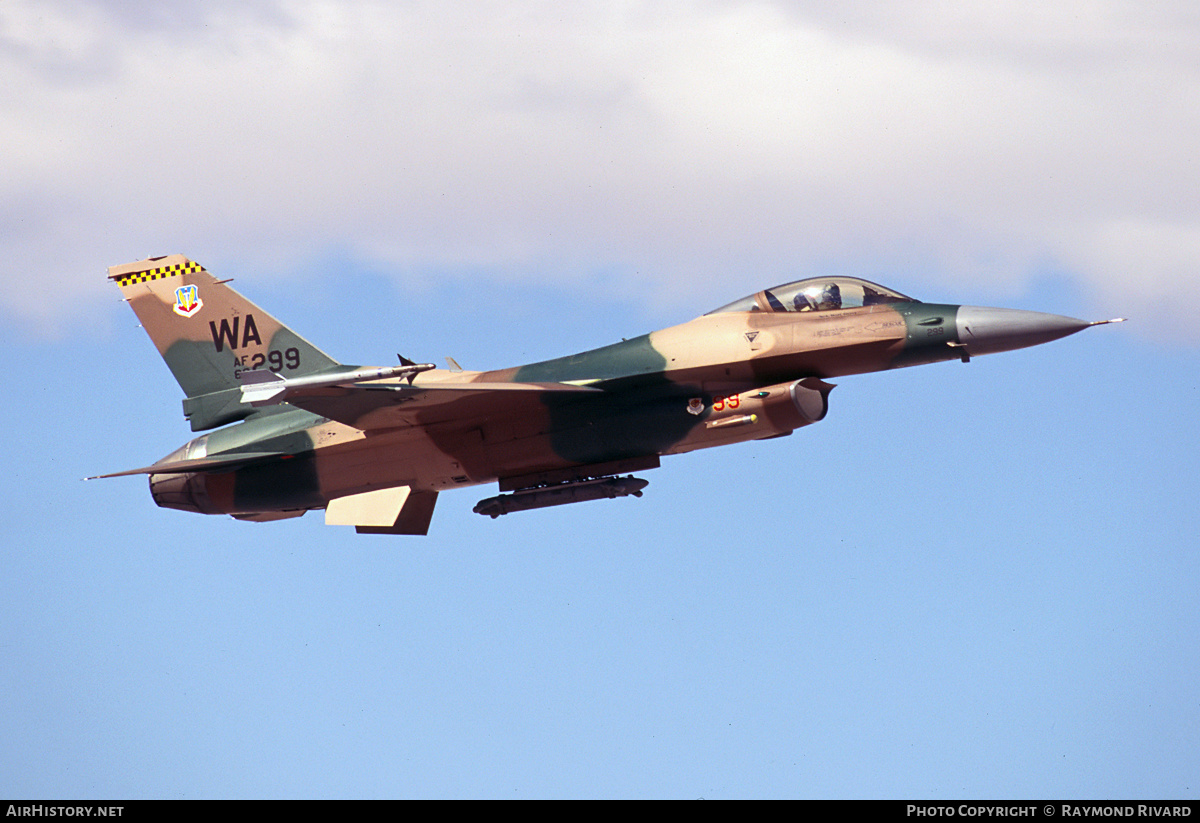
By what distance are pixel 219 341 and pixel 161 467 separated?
267cm

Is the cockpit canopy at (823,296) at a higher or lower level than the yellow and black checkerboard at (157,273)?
lower

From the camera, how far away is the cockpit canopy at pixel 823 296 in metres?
22.8

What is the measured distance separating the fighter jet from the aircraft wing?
34mm

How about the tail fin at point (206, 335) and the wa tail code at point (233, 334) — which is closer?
the tail fin at point (206, 335)

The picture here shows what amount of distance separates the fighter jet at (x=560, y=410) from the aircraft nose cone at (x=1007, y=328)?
0.9 inches

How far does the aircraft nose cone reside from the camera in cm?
2192

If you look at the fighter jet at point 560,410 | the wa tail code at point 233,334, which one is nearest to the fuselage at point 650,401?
the fighter jet at point 560,410

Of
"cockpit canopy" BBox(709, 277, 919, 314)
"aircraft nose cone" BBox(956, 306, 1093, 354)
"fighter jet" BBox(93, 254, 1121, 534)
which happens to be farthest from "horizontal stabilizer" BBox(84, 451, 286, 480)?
"aircraft nose cone" BBox(956, 306, 1093, 354)

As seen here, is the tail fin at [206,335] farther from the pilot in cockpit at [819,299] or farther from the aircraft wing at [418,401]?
the pilot in cockpit at [819,299]

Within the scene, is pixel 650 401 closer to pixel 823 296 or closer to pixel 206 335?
pixel 823 296

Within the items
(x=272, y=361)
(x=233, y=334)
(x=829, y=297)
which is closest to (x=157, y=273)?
(x=233, y=334)

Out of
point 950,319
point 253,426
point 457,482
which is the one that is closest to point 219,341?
point 253,426

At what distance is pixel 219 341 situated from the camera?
26.6 m
